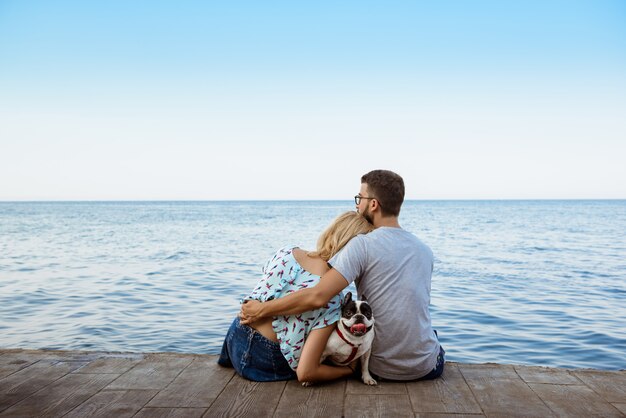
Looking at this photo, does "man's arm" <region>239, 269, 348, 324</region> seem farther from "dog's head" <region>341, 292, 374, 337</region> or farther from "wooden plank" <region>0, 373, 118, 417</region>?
"wooden plank" <region>0, 373, 118, 417</region>

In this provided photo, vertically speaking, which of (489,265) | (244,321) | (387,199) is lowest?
(489,265)

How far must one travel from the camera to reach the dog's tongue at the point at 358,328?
3497mm

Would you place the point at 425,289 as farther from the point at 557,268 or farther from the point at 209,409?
the point at 557,268

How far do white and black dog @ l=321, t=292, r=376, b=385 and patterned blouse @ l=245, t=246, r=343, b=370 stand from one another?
0.12 m

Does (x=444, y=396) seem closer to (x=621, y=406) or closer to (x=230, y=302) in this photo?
(x=621, y=406)

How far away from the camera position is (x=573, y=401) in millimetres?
3529

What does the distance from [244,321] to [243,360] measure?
298 millimetres

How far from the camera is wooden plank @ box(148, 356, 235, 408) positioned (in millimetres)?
3531

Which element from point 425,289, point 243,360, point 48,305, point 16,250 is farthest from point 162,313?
point 16,250

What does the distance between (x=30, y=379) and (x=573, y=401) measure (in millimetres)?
3461

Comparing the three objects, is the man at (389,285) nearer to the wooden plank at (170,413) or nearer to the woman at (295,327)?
the woman at (295,327)

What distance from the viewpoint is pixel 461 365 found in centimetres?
432

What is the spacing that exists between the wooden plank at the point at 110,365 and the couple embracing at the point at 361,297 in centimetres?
96

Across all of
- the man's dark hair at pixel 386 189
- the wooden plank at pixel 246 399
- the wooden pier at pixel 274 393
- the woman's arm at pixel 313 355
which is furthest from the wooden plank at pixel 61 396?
the man's dark hair at pixel 386 189
